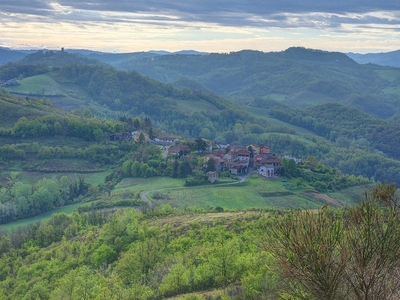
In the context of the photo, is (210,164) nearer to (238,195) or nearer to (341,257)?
(238,195)

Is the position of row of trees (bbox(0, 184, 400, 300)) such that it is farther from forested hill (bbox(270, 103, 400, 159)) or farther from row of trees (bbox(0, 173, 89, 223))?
forested hill (bbox(270, 103, 400, 159))

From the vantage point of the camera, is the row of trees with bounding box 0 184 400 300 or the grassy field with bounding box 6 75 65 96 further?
the grassy field with bounding box 6 75 65 96

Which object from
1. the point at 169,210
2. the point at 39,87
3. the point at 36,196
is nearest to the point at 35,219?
the point at 36,196

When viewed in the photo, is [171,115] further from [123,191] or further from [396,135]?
[123,191]

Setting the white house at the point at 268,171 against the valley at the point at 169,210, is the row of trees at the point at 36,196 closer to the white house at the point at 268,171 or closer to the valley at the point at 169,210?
the valley at the point at 169,210

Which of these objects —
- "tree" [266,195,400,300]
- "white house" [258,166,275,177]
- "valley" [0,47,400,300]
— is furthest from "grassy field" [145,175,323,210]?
"tree" [266,195,400,300]

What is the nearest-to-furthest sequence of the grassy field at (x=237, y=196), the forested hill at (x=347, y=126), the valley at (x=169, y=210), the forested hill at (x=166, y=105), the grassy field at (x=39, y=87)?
the valley at (x=169, y=210) < the grassy field at (x=237, y=196) < the forested hill at (x=347, y=126) < the forested hill at (x=166, y=105) < the grassy field at (x=39, y=87)

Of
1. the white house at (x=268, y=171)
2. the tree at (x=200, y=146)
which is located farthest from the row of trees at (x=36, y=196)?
the white house at (x=268, y=171)

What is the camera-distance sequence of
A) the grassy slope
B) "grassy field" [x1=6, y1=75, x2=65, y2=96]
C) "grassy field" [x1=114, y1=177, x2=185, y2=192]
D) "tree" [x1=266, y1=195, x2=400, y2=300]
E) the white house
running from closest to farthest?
"tree" [x1=266, y1=195, x2=400, y2=300] < the grassy slope < "grassy field" [x1=114, y1=177, x2=185, y2=192] < the white house < "grassy field" [x1=6, y1=75, x2=65, y2=96]

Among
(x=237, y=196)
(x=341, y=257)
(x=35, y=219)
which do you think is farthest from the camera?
(x=35, y=219)

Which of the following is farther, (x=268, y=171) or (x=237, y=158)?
(x=237, y=158)

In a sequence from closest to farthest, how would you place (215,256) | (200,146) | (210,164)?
(215,256), (210,164), (200,146)

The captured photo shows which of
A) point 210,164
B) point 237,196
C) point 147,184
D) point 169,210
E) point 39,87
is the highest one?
point 210,164
